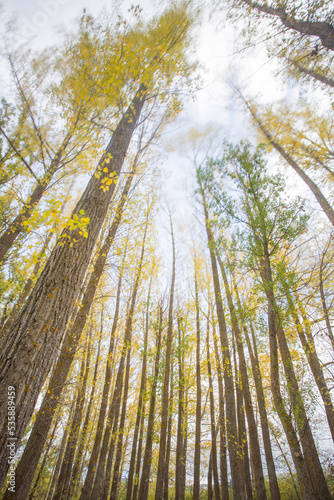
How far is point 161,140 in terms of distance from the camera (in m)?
6.72

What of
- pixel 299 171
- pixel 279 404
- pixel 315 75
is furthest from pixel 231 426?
pixel 315 75

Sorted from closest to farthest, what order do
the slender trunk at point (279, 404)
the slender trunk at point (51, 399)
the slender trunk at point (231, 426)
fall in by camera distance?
the slender trunk at point (51, 399)
the slender trunk at point (279, 404)
the slender trunk at point (231, 426)

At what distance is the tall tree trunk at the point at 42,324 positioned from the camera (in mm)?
1573

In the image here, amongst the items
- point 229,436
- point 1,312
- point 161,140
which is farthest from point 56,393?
point 161,140

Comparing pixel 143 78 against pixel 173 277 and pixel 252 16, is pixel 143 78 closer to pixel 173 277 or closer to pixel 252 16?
pixel 252 16

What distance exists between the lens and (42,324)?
6.03ft

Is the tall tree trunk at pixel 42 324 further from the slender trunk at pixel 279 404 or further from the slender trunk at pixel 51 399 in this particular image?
the slender trunk at pixel 279 404

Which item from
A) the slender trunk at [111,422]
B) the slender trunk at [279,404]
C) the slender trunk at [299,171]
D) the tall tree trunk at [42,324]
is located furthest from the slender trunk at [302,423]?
the slender trunk at [111,422]

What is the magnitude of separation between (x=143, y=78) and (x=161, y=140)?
273 centimetres

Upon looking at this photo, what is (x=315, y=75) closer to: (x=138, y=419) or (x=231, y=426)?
(x=231, y=426)

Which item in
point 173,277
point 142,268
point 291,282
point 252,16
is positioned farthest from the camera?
point 173,277

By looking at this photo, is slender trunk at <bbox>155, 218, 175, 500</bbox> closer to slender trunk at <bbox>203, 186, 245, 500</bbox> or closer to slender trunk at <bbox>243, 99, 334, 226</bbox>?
slender trunk at <bbox>203, 186, 245, 500</bbox>

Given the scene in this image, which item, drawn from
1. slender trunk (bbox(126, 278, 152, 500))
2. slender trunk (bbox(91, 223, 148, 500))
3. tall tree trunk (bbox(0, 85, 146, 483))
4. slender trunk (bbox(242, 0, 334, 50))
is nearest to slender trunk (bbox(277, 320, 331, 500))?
tall tree trunk (bbox(0, 85, 146, 483))

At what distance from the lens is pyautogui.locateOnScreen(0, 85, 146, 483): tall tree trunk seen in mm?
1573
